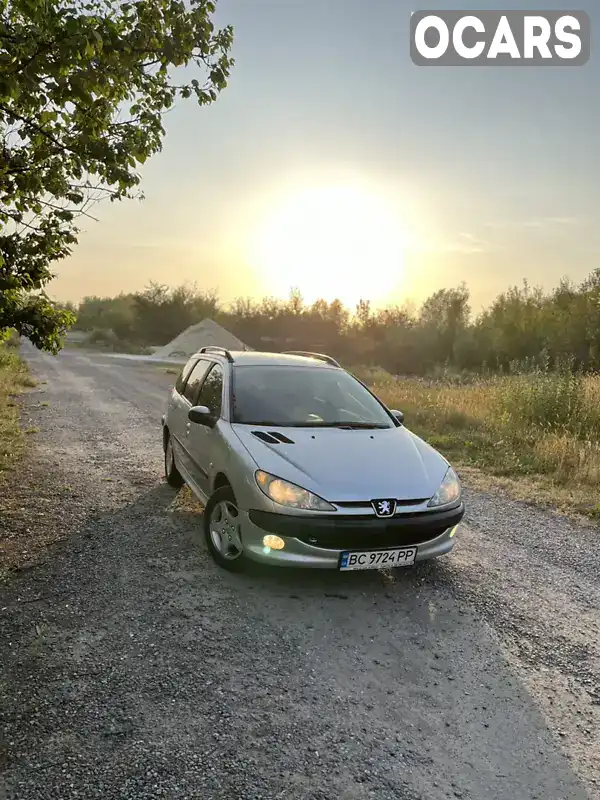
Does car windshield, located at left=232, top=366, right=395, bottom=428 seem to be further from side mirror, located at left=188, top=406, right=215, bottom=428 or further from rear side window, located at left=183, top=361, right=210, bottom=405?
rear side window, located at left=183, top=361, right=210, bottom=405

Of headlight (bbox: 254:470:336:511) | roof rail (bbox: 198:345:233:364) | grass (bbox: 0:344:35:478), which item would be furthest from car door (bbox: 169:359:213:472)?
grass (bbox: 0:344:35:478)

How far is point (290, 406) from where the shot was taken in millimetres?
5105

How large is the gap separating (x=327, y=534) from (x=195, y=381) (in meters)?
3.02

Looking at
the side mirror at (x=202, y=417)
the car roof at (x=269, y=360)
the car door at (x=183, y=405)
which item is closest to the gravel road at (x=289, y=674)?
the car door at (x=183, y=405)

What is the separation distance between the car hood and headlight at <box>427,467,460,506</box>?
42 mm

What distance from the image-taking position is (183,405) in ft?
20.6

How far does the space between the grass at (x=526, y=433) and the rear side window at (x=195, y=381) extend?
411 cm

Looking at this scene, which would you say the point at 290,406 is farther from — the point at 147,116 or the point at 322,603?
the point at 147,116

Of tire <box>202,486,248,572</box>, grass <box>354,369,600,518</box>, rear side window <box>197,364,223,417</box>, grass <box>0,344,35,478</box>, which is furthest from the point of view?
grass <box>0,344,35,478</box>

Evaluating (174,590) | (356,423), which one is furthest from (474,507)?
(174,590)

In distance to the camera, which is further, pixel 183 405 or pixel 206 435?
pixel 183 405

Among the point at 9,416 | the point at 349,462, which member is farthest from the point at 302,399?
the point at 9,416

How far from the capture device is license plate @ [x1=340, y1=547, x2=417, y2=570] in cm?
385

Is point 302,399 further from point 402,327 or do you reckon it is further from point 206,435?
point 402,327
